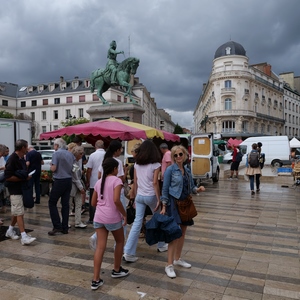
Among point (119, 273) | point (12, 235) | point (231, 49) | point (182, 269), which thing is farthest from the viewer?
point (231, 49)

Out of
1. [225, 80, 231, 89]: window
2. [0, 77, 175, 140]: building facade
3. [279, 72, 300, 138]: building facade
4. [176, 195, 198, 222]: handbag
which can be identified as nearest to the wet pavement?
[176, 195, 198, 222]: handbag

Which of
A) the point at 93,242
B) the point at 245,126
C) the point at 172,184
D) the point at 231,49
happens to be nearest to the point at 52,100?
the point at 231,49

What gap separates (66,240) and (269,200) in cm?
696

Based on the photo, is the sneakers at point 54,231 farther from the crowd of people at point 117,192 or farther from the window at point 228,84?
the window at point 228,84

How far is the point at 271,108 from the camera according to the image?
66.6 meters

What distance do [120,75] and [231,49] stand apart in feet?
153

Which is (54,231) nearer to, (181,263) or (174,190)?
(181,263)

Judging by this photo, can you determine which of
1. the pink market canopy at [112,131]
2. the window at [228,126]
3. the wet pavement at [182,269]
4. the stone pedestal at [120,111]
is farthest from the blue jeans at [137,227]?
the window at [228,126]

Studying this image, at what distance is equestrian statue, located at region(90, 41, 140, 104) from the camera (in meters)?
17.7

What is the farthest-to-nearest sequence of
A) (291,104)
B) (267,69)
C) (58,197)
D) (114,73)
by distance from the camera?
(291,104), (267,69), (114,73), (58,197)

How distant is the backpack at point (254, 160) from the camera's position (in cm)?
1082

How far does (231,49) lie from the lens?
5847 cm

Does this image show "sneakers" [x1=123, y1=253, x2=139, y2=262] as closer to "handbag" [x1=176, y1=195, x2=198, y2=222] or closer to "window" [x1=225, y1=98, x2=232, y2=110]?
"handbag" [x1=176, y1=195, x2=198, y2=222]

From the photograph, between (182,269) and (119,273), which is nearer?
(119,273)
